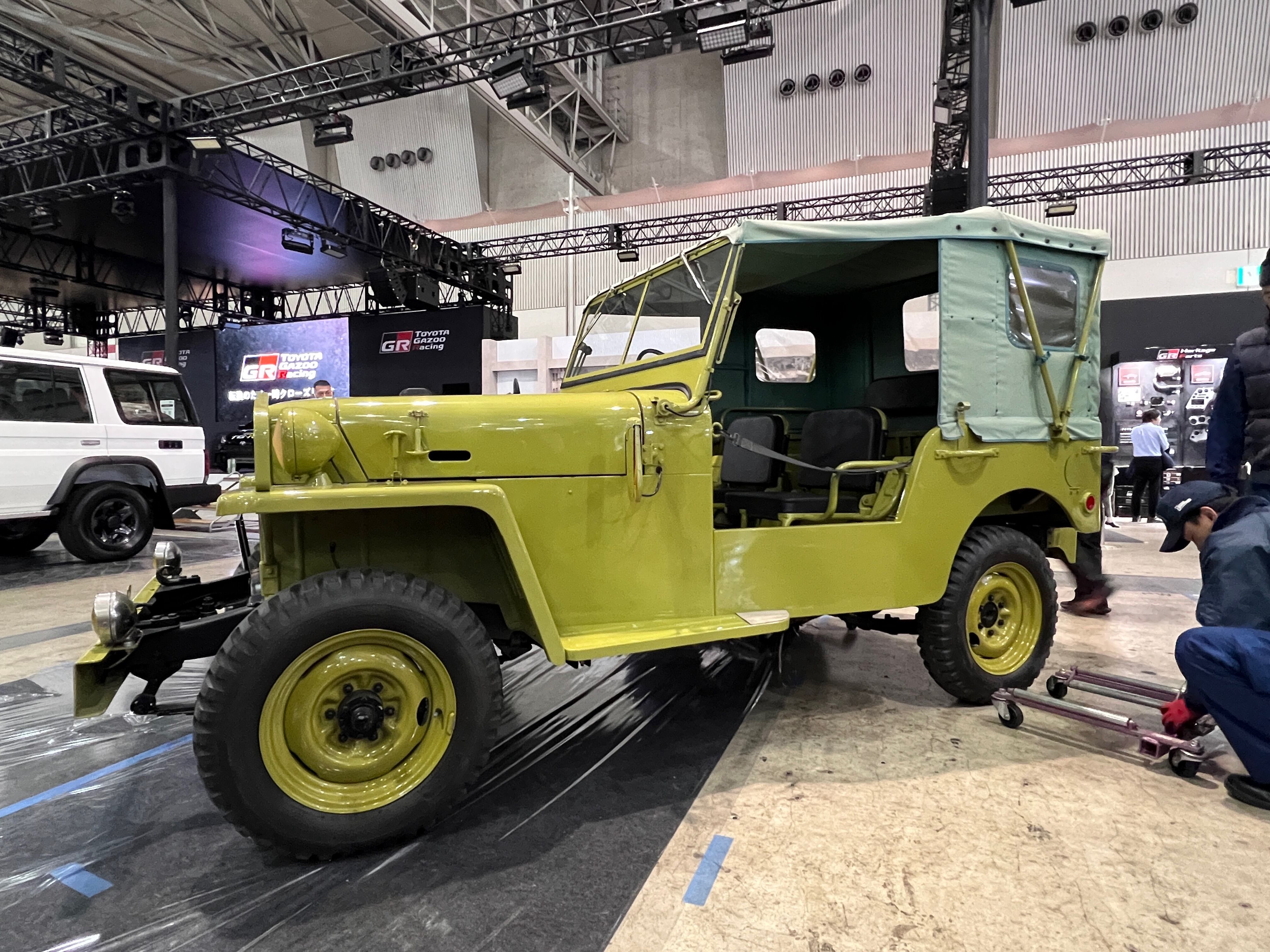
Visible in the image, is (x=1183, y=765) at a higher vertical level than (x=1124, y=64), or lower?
lower

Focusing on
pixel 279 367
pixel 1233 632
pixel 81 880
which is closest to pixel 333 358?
pixel 279 367

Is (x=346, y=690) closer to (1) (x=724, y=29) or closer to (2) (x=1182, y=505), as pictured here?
(2) (x=1182, y=505)

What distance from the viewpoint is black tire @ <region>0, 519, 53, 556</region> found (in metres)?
6.63

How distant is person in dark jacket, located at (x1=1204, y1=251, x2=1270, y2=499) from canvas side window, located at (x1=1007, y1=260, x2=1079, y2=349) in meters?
0.72

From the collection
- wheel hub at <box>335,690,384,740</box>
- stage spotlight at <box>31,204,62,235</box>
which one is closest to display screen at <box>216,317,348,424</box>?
stage spotlight at <box>31,204,62,235</box>

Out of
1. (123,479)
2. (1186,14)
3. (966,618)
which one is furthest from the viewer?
(1186,14)

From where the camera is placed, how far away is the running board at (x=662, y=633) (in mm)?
2312

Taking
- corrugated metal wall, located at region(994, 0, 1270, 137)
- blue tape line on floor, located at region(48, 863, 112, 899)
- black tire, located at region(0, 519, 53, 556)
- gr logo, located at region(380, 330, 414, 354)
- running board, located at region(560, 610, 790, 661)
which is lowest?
blue tape line on floor, located at region(48, 863, 112, 899)

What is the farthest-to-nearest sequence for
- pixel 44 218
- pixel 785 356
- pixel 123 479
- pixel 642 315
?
pixel 44 218
pixel 123 479
pixel 785 356
pixel 642 315

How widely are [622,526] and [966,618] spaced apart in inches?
70.5

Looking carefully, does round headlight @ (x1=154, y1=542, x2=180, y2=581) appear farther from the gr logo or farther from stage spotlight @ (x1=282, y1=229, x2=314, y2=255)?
the gr logo

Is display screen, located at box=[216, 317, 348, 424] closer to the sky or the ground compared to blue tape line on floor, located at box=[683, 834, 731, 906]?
closer to the sky

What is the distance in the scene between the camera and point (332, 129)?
11445 mm

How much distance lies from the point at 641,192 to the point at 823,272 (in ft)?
50.9
